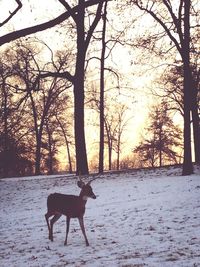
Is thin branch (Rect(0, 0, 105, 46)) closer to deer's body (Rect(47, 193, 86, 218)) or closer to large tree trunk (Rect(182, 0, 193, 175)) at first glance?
deer's body (Rect(47, 193, 86, 218))

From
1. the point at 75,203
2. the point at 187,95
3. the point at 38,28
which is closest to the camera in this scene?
the point at 38,28

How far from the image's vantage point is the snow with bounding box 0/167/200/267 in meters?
9.67

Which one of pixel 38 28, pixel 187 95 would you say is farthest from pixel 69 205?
pixel 187 95

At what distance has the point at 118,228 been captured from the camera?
42.3 feet

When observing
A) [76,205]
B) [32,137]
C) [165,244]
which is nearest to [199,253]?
[165,244]

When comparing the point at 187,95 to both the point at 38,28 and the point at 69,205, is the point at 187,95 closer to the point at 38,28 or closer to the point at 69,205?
the point at 69,205

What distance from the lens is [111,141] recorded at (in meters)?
64.5

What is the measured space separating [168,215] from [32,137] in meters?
41.5

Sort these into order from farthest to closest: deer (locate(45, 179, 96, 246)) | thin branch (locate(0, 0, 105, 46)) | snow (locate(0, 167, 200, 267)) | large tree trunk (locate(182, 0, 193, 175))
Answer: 1. large tree trunk (locate(182, 0, 193, 175))
2. deer (locate(45, 179, 96, 246))
3. snow (locate(0, 167, 200, 267))
4. thin branch (locate(0, 0, 105, 46))

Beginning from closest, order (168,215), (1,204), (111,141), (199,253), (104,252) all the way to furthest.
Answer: (199,253)
(104,252)
(168,215)
(1,204)
(111,141)

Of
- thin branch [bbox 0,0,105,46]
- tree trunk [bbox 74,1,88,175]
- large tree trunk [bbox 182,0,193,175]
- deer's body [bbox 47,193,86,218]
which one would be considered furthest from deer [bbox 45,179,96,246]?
tree trunk [bbox 74,1,88,175]

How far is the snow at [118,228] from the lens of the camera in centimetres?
967

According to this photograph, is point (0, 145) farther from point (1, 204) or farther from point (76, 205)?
point (76, 205)

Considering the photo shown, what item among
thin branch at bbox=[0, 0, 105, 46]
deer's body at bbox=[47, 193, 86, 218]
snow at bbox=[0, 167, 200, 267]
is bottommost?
snow at bbox=[0, 167, 200, 267]
